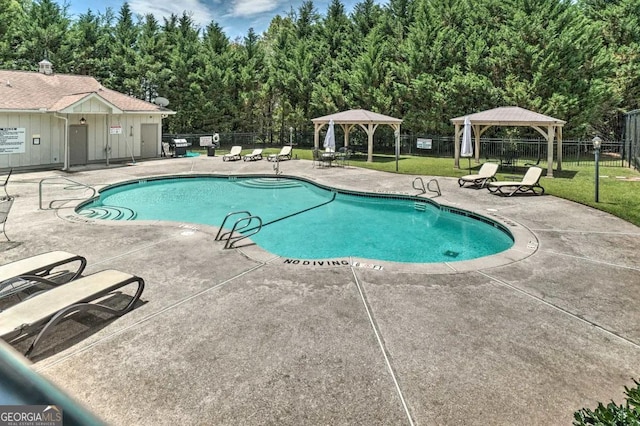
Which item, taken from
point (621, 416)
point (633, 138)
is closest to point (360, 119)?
point (633, 138)

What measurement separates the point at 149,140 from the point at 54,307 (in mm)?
21746

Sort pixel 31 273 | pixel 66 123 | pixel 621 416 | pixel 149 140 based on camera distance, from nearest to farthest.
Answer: pixel 621 416 < pixel 31 273 < pixel 66 123 < pixel 149 140

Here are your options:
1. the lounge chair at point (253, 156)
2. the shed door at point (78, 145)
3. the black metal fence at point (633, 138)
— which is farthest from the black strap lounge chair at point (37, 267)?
the black metal fence at point (633, 138)

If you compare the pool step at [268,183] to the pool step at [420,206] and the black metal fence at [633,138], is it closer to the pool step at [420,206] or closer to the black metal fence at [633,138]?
the pool step at [420,206]

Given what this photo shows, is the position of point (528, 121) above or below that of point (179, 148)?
above

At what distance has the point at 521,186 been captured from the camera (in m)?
13.2

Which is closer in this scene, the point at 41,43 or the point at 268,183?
the point at 268,183

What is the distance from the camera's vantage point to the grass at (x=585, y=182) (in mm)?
11213

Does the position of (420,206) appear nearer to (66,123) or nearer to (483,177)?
(483,177)

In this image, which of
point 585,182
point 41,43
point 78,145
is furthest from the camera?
point 41,43

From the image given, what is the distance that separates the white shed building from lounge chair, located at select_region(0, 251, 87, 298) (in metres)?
14.4

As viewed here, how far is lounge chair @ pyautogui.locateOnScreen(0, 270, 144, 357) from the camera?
4.12m

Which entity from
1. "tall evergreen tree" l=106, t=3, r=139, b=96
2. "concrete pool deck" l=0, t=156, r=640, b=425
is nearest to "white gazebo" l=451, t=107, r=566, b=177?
"concrete pool deck" l=0, t=156, r=640, b=425

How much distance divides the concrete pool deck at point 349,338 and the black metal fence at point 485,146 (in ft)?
50.1
